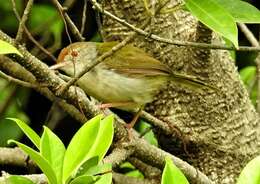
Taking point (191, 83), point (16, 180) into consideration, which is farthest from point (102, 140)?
point (191, 83)

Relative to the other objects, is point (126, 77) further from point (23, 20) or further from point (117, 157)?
point (23, 20)

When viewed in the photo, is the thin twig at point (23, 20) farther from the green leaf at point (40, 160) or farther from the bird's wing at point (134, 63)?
the bird's wing at point (134, 63)

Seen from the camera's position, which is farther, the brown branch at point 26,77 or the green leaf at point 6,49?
the brown branch at point 26,77

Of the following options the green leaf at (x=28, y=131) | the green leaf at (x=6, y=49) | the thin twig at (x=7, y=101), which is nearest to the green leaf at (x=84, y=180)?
the green leaf at (x=28, y=131)

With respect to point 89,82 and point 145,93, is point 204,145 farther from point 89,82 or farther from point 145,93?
point 89,82

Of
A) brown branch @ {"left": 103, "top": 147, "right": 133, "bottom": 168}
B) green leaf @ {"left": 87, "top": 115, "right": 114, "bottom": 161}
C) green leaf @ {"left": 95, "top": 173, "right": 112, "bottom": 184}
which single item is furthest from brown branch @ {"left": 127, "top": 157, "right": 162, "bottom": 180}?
green leaf @ {"left": 95, "top": 173, "right": 112, "bottom": 184}

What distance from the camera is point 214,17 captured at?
2039 mm

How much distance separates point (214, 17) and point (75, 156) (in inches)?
22.5

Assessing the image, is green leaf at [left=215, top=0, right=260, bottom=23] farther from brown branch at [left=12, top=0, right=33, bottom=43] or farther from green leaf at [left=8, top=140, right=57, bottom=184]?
green leaf at [left=8, top=140, right=57, bottom=184]

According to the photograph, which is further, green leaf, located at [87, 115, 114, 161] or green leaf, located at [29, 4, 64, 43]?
green leaf, located at [29, 4, 64, 43]

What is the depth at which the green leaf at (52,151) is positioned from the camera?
1870 millimetres

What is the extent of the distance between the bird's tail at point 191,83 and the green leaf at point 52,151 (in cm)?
136

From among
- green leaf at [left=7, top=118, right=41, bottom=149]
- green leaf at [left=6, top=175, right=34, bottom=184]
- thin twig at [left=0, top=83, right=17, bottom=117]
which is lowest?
thin twig at [left=0, top=83, right=17, bottom=117]

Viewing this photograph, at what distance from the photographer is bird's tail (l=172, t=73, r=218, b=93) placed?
3.21 meters
